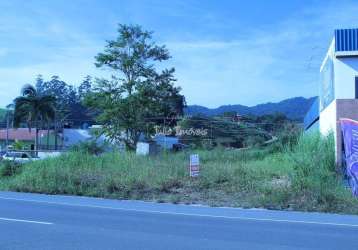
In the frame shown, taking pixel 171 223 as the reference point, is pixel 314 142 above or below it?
above

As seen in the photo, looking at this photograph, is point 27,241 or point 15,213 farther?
point 15,213

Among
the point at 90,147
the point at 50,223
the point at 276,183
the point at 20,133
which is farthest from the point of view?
the point at 20,133

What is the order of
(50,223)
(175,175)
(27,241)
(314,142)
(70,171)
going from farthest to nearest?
(70,171) → (175,175) → (314,142) → (50,223) → (27,241)

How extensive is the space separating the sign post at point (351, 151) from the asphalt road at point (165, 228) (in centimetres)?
347

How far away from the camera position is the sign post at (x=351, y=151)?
18.8 meters

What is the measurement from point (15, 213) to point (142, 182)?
26.5ft

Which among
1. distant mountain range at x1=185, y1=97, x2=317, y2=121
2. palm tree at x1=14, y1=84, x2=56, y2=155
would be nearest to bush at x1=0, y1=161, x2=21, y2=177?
palm tree at x1=14, y1=84, x2=56, y2=155

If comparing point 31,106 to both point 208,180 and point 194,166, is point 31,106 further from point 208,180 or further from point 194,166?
point 208,180

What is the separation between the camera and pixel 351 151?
63.6ft

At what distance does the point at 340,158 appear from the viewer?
69.5 feet

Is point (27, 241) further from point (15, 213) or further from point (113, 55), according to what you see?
point (113, 55)

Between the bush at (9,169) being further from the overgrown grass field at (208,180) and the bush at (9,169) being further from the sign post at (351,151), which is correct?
the sign post at (351,151)

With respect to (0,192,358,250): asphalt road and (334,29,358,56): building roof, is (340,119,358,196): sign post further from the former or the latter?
(334,29,358,56): building roof

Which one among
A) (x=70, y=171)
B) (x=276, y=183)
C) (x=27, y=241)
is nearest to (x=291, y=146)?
(x=276, y=183)
